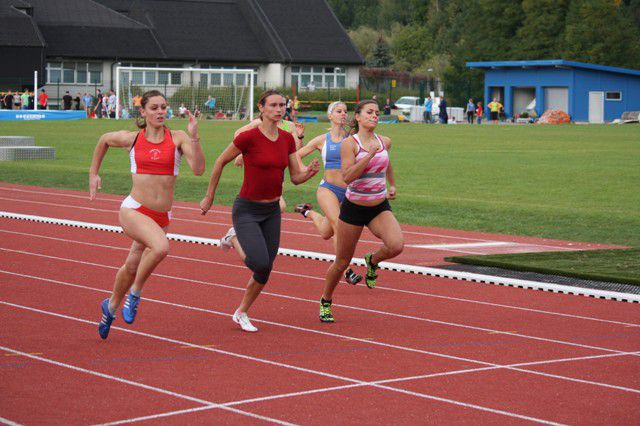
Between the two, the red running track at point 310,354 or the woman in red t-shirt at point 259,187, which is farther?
the woman in red t-shirt at point 259,187

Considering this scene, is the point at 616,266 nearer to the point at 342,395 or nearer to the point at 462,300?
the point at 462,300

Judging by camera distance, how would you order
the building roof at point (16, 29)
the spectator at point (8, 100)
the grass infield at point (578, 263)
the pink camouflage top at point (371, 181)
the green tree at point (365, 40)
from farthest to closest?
the green tree at point (365, 40) < the building roof at point (16, 29) < the spectator at point (8, 100) < the grass infield at point (578, 263) < the pink camouflage top at point (371, 181)

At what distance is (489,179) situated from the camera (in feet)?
91.1

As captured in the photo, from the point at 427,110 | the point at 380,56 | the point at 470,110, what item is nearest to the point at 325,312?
the point at 427,110

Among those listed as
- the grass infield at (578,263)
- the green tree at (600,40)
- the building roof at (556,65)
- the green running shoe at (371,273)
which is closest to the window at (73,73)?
the building roof at (556,65)

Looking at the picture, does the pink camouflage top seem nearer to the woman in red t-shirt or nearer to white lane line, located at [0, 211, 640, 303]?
the woman in red t-shirt

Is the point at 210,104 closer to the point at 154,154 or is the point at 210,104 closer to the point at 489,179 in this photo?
the point at 489,179

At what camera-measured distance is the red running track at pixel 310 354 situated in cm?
705

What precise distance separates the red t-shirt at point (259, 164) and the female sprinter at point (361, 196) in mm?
680

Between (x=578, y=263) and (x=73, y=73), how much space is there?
6954 centimetres

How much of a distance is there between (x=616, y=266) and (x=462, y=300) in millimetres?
3275

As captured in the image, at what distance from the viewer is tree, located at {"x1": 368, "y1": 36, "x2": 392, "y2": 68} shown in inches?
4616

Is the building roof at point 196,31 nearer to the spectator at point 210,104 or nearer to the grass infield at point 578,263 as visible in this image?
the spectator at point 210,104

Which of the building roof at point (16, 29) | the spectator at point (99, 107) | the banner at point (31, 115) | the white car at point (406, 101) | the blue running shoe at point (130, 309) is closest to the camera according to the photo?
the blue running shoe at point (130, 309)
